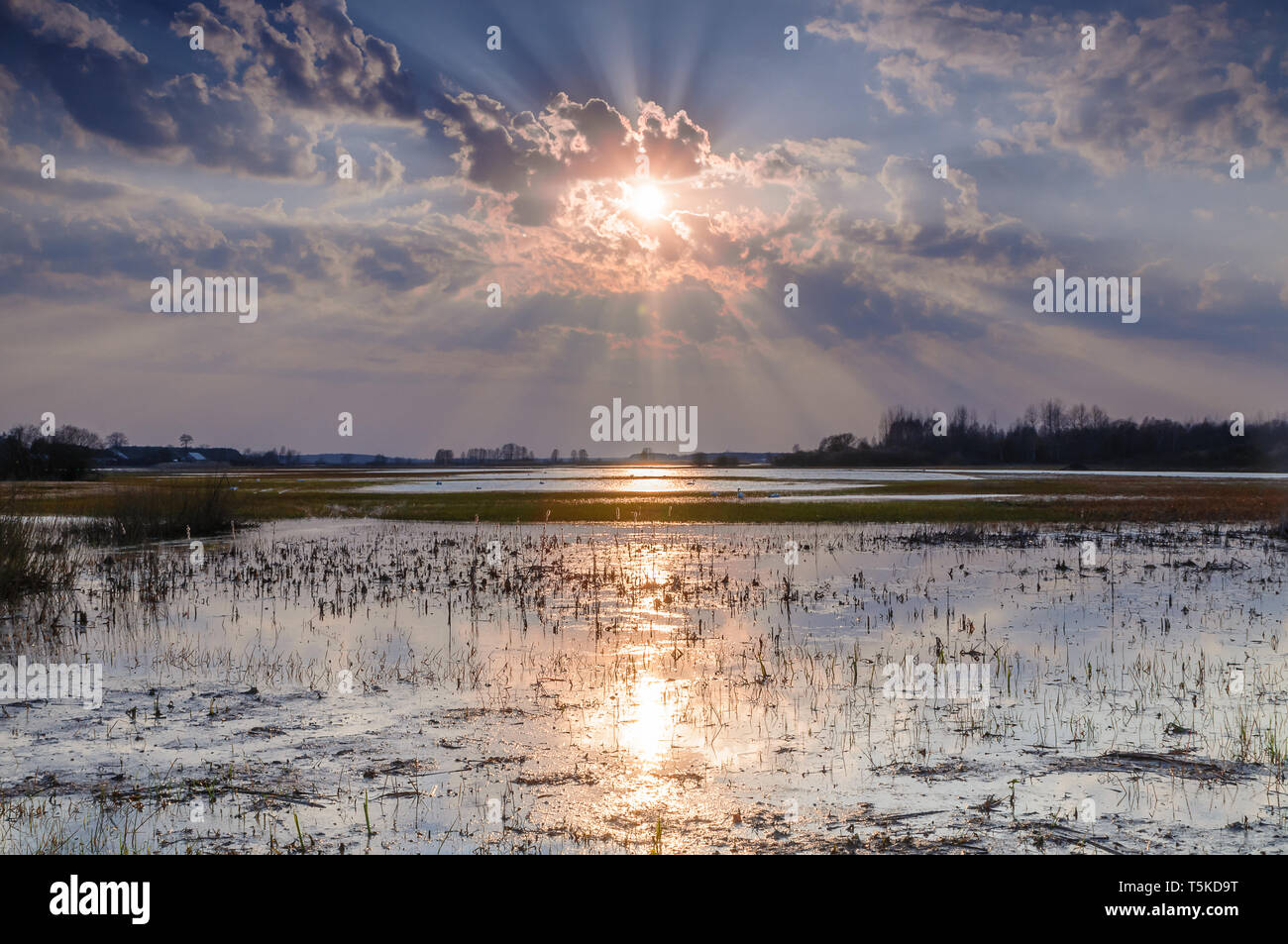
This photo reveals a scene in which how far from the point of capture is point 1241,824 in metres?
7.22

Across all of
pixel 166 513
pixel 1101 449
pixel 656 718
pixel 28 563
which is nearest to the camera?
pixel 656 718

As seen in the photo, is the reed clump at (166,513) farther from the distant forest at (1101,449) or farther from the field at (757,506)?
the distant forest at (1101,449)

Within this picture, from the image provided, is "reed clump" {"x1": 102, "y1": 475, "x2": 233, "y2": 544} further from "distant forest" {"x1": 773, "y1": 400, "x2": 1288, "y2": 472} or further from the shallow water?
"distant forest" {"x1": 773, "y1": 400, "x2": 1288, "y2": 472}

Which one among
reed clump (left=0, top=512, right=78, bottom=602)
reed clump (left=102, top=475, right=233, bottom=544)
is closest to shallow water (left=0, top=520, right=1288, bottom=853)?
reed clump (left=0, top=512, right=78, bottom=602)

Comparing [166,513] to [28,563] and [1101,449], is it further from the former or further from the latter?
[1101,449]

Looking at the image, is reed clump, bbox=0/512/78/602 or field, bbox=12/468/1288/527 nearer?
reed clump, bbox=0/512/78/602

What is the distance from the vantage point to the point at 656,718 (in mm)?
10766

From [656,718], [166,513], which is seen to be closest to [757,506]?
[166,513]

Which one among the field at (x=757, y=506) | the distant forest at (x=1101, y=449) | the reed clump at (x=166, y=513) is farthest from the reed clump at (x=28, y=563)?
the distant forest at (x=1101, y=449)

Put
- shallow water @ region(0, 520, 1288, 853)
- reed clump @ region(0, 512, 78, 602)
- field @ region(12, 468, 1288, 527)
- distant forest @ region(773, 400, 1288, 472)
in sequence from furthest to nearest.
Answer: distant forest @ region(773, 400, 1288, 472)
field @ region(12, 468, 1288, 527)
reed clump @ region(0, 512, 78, 602)
shallow water @ region(0, 520, 1288, 853)

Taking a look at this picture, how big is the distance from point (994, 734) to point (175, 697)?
36.5 ft

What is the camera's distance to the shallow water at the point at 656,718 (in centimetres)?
735

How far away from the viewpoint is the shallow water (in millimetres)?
7352
